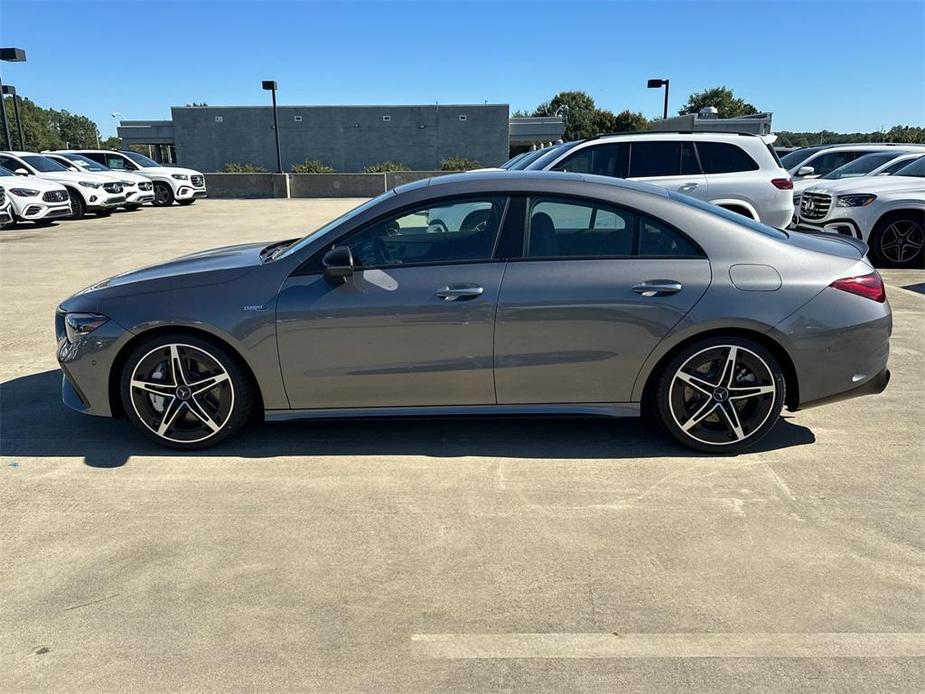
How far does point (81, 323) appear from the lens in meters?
3.89

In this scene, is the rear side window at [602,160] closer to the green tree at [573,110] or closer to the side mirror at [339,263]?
the side mirror at [339,263]

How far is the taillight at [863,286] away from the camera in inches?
148

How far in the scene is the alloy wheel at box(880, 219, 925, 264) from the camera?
31.2 ft

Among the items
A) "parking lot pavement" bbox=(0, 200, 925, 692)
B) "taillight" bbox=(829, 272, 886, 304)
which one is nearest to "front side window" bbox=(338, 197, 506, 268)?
"parking lot pavement" bbox=(0, 200, 925, 692)

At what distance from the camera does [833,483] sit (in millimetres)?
3580

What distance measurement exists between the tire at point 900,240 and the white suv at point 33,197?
17.4 m

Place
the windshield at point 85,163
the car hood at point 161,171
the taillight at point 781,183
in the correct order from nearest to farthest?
1. the taillight at point 781,183
2. the windshield at point 85,163
3. the car hood at point 161,171

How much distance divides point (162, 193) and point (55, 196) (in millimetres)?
6596

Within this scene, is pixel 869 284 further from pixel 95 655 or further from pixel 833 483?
pixel 95 655

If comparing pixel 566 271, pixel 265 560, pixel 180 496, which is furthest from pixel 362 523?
pixel 566 271

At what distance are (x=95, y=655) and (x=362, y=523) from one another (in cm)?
120

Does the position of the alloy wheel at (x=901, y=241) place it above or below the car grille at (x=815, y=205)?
below

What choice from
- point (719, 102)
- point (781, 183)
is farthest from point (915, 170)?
point (719, 102)

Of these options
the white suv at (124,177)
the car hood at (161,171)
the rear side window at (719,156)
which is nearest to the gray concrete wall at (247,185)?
the car hood at (161,171)
